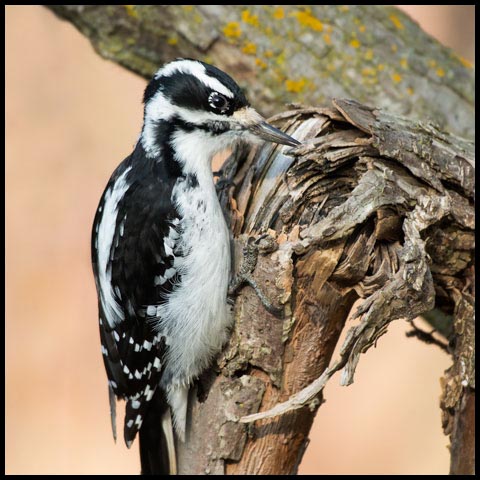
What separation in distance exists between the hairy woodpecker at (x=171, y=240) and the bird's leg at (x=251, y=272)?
4.0 inches

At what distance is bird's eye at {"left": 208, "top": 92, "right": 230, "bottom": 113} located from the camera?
3.21 m

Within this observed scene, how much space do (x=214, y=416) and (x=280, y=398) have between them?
1.04 ft

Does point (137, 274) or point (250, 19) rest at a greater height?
point (250, 19)

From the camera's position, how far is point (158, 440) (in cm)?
356

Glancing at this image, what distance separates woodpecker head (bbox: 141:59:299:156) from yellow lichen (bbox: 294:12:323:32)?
1.06 metres

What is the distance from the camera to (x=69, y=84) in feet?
17.9

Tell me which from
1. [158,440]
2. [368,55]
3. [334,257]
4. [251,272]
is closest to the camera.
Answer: [334,257]

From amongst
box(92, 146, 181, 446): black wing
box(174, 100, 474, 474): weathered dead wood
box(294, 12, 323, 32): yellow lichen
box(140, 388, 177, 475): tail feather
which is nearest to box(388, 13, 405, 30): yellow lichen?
box(294, 12, 323, 32): yellow lichen

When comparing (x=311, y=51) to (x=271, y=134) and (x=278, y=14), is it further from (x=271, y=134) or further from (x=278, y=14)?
(x=271, y=134)

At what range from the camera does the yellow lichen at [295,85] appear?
13.5 ft

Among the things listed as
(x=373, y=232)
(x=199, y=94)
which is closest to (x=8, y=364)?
(x=199, y=94)

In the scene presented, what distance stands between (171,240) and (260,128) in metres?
0.57

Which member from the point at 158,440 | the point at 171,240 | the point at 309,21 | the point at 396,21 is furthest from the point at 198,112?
the point at 396,21

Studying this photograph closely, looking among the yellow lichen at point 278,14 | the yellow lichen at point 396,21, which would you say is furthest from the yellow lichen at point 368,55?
the yellow lichen at point 278,14
